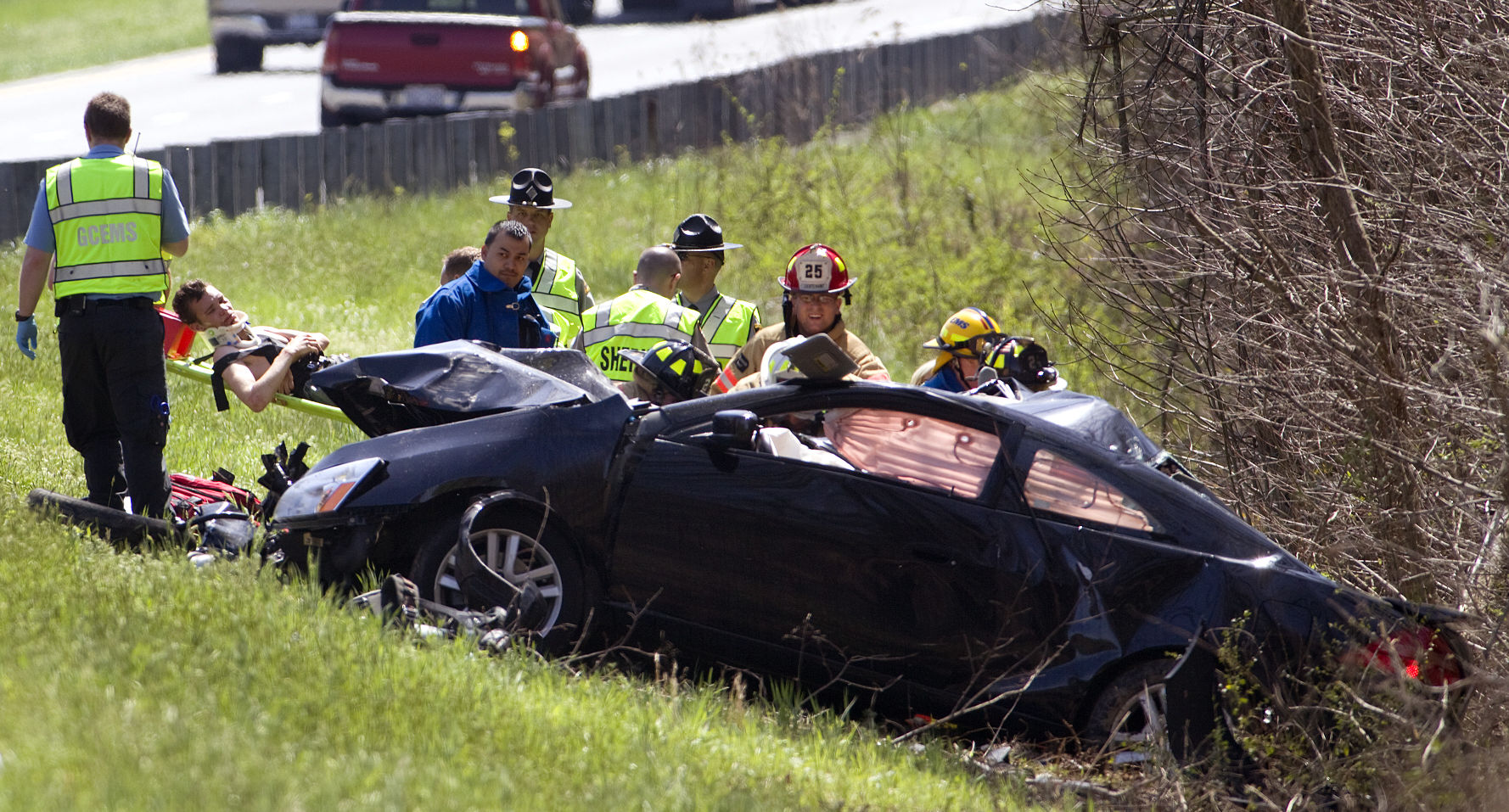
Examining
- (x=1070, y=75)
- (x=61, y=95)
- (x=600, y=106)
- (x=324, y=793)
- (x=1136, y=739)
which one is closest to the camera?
(x=324, y=793)

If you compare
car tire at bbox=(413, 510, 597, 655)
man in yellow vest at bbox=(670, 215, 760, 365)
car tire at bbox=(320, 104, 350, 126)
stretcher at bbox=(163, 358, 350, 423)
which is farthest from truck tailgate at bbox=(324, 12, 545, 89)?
car tire at bbox=(413, 510, 597, 655)

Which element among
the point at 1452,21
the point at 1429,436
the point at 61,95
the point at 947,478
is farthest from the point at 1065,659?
the point at 61,95

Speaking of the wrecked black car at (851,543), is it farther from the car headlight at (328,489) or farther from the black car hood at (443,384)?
the black car hood at (443,384)

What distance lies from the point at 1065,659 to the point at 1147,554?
0.50 meters

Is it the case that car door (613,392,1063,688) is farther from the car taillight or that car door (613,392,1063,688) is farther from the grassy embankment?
the car taillight

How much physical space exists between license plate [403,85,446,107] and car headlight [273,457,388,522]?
12.8 m

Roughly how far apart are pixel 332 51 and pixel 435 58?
1153 millimetres

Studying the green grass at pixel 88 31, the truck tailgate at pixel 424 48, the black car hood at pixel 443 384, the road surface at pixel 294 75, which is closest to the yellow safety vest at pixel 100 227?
the black car hood at pixel 443 384

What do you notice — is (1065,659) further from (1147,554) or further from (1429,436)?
(1429,436)

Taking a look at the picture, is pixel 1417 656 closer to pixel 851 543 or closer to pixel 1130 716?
pixel 1130 716

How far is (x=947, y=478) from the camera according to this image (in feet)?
19.5

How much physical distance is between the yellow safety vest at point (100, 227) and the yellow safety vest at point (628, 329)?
211 centimetres

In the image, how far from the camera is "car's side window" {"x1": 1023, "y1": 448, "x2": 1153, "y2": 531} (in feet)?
19.1

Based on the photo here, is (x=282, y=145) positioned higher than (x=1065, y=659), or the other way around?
(x=282, y=145)
